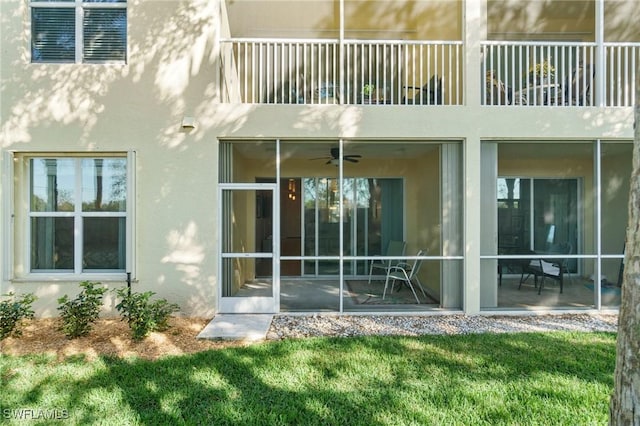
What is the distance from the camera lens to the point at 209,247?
582cm

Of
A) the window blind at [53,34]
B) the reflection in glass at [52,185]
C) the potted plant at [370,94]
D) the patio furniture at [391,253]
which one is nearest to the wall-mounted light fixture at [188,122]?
the reflection in glass at [52,185]

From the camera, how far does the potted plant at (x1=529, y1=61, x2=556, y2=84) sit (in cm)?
607

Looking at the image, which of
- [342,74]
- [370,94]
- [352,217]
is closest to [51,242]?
[342,74]

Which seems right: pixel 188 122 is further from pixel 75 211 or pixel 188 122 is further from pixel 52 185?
pixel 52 185

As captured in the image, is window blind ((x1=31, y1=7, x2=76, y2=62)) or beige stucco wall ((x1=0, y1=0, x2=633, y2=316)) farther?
window blind ((x1=31, y1=7, x2=76, y2=62))

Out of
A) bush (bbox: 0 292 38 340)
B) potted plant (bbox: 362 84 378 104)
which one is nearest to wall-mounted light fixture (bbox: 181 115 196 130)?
potted plant (bbox: 362 84 378 104)

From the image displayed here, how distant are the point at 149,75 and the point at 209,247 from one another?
2.85 m

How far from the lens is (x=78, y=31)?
19.1ft

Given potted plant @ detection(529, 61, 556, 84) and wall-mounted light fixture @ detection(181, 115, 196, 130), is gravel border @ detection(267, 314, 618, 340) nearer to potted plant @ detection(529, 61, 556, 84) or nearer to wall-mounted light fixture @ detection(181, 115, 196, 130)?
wall-mounted light fixture @ detection(181, 115, 196, 130)

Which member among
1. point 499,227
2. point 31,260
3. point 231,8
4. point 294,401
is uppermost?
point 231,8

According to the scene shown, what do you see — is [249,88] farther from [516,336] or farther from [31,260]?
[516,336]

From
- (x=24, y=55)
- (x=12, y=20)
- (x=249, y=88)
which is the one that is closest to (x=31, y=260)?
(x=24, y=55)

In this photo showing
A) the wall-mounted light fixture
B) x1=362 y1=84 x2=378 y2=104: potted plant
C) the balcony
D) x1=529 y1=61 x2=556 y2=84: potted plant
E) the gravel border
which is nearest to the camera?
the gravel border

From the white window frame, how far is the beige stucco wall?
0.07m
